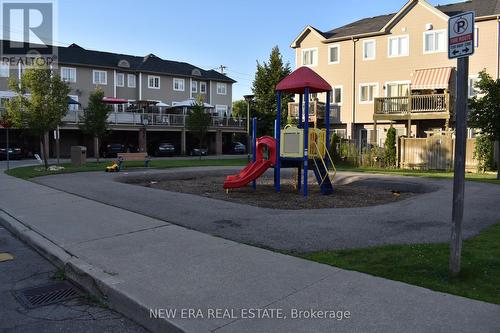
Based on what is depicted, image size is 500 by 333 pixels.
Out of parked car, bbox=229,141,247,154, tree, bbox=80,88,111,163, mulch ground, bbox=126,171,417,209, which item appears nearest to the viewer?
mulch ground, bbox=126,171,417,209

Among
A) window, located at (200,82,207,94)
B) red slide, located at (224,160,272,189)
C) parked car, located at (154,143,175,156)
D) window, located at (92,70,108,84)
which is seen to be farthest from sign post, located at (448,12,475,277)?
window, located at (200,82,207,94)

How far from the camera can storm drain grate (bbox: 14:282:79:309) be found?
5.29 metres

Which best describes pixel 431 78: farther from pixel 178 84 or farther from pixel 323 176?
pixel 178 84

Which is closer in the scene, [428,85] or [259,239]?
[259,239]

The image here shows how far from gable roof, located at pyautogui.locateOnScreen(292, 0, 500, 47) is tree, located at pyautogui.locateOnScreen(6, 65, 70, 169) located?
70.5ft

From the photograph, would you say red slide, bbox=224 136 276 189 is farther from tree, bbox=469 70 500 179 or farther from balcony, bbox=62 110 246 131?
balcony, bbox=62 110 246 131

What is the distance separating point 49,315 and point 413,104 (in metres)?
27.2

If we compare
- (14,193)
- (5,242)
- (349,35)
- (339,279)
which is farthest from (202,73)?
(339,279)

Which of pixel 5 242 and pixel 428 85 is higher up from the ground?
pixel 428 85

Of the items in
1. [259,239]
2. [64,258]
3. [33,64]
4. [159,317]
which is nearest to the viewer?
[159,317]

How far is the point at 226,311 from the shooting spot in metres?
4.44

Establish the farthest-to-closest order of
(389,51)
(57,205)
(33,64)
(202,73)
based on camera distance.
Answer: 1. (202,73)
2. (389,51)
3. (33,64)
4. (57,205)

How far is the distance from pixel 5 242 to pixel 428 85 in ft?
88.9

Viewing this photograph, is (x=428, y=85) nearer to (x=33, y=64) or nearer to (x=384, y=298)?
(x=33, y=64)
